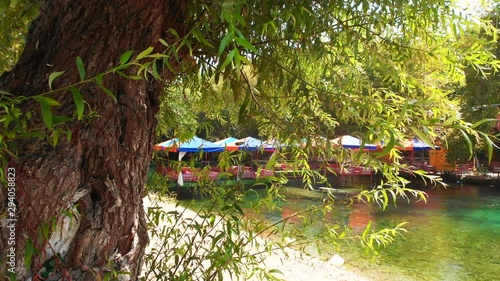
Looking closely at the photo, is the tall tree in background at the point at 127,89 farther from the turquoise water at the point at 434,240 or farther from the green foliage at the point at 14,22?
the turquoise water at the point at 434,240

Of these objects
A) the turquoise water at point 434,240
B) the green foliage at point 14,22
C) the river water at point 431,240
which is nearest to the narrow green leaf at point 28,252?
the green foliage at point 14,22

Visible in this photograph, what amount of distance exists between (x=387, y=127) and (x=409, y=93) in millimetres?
818

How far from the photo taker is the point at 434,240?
25.1 ft

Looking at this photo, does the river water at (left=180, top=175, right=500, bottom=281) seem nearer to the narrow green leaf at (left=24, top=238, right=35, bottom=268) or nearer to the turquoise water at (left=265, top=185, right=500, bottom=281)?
the turquoise water at (left=265, top=185, right=500, bottom=281)

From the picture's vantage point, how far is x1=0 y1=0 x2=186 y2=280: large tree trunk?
854mm

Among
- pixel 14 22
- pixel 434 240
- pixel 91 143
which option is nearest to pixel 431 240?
pixel 434 240

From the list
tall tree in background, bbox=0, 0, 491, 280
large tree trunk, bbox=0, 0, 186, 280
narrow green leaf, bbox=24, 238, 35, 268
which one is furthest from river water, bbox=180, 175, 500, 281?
narrow green leaf, bbox=24, 238, 35, 268

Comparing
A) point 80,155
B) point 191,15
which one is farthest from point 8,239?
point 191,15

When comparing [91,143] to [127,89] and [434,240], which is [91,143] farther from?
[434,240]

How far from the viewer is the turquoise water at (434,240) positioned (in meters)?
5.81

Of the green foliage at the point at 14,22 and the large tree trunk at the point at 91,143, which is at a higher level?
the green foliage at the point at 14,22

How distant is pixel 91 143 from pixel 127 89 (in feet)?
0.56

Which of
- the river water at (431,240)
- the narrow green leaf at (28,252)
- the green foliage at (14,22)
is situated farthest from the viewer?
the river water at (431,240)

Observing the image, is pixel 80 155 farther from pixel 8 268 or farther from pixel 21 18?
pixel 21 18
